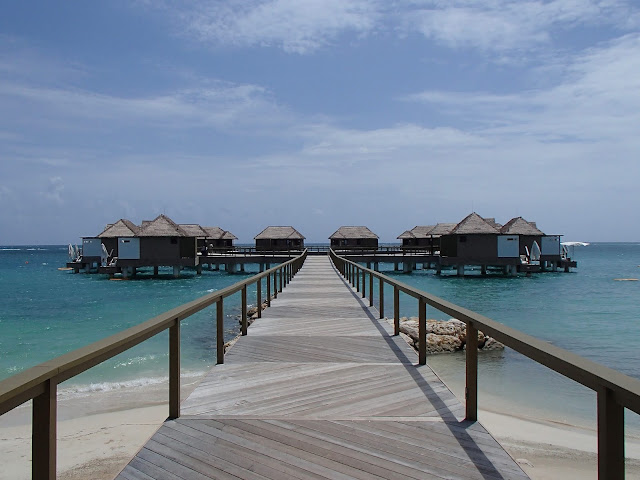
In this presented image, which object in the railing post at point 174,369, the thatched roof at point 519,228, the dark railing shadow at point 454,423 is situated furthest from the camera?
the thatched roof at point 519,228

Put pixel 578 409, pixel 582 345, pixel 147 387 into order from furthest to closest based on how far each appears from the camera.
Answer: pixel 582 345 < pixel 147 387 < pixel 578 409

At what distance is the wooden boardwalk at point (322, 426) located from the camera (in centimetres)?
320

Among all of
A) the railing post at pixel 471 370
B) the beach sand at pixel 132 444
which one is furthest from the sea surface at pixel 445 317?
the railing post at pixel 471 370

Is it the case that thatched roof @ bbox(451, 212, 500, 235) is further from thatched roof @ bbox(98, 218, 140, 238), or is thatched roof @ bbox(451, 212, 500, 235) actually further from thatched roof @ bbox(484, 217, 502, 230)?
thatched roof @ bbox(98, 218, 140, 238)

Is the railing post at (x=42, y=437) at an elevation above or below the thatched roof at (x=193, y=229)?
below

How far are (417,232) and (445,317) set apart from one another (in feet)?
138

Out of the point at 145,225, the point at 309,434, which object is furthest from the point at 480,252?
the point at 309,434

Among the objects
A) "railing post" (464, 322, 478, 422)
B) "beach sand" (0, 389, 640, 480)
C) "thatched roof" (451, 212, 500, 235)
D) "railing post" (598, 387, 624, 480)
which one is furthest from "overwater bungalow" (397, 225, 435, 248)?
"railing post" (598, 387, 624, 480)

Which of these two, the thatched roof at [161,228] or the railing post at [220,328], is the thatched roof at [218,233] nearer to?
the thatched roof at [161,228]

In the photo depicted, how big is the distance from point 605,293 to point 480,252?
33.8 ft

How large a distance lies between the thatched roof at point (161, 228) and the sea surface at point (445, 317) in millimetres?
4081

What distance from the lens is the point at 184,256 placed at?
152 ft

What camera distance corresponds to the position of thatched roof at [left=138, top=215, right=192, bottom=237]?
144 feet

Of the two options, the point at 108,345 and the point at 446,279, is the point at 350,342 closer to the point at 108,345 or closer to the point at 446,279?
the point at 108,345
